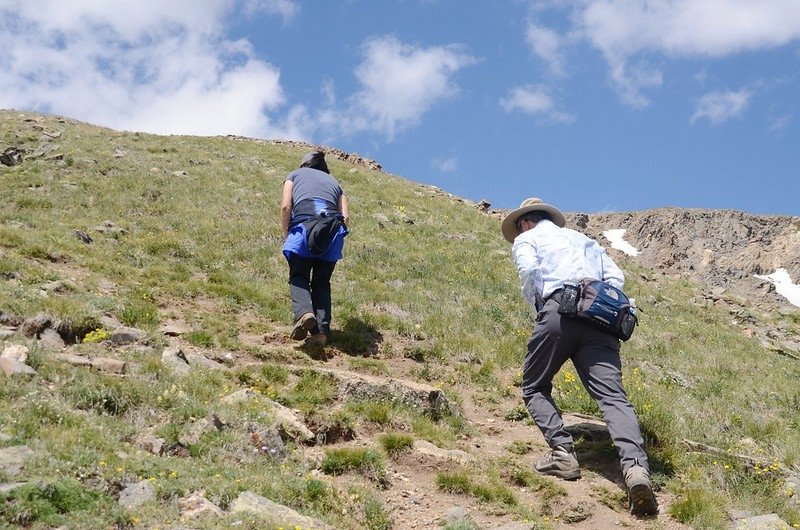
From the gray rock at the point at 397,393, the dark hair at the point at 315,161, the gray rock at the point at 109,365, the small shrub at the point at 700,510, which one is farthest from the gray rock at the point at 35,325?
the small shrub at the point at 700,510

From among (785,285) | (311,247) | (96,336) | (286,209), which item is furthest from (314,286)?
(785,285)

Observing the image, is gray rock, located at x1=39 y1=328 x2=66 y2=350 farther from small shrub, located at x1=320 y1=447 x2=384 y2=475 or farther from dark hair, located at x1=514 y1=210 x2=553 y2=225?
dark hair, located at x1=514 y1=210 x2=553 y2=225

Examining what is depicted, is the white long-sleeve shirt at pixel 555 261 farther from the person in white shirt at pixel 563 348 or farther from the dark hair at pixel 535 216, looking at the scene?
the dark hair at pixel 535 216

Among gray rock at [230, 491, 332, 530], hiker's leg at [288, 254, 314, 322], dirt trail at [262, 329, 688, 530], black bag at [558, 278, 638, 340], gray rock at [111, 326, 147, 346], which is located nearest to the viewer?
gray rock at [230, 491, 332, 530]

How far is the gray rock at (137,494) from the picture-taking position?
15.2 feet

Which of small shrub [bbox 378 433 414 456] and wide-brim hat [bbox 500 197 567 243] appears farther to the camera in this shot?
wide-brim hat [bbox 500 197 567 243]

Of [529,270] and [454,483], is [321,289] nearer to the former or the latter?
[529,270]

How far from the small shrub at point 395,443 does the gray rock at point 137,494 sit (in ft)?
7.98

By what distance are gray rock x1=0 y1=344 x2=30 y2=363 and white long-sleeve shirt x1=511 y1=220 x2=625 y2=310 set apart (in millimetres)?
4746

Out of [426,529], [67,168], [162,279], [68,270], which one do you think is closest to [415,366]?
[426,529]

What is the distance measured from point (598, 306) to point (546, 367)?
81cm

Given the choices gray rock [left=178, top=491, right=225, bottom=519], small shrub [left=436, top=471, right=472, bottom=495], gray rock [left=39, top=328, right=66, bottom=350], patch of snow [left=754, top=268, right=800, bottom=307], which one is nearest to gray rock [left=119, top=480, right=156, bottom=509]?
gray rock [left=178, top=491, right=225, bottom=519]

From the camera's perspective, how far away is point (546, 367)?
659 cm

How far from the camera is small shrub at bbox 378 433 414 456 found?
6.65 metres
